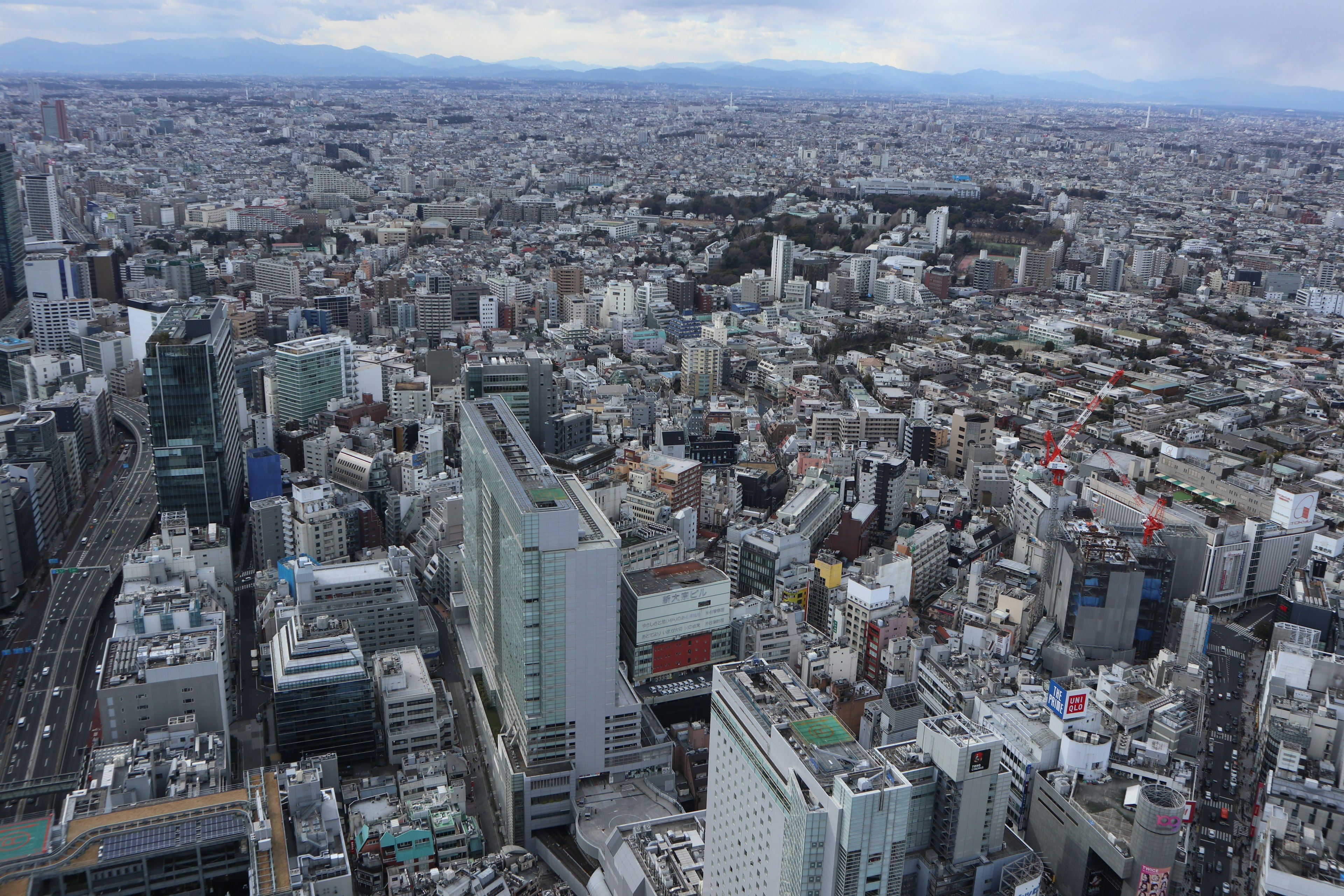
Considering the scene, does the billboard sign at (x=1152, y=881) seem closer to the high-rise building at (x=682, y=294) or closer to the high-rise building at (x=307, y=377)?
the high-rise building at (x=307, y=377)

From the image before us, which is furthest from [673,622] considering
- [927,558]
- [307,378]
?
Answer: [307,378]

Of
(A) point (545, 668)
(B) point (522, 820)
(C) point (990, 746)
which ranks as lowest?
(B) point (522, 820)

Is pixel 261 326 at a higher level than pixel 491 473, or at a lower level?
lower

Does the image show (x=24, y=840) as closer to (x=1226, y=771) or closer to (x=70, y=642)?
(x=70, y=642)

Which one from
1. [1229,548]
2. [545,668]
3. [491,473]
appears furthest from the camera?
[1229,548]

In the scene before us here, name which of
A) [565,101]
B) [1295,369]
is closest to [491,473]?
[1295,369]

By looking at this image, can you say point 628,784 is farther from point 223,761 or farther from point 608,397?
point 608,397

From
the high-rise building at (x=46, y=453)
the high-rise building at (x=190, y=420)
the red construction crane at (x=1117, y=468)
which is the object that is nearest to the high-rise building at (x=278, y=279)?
the high-rise building at (x=46, y=453)
